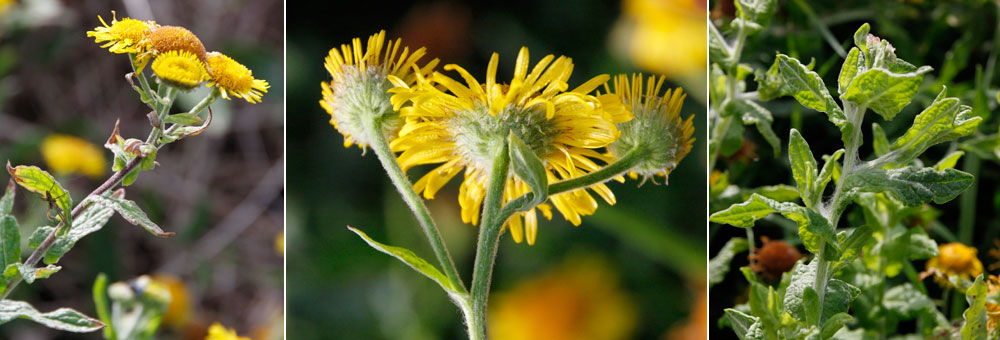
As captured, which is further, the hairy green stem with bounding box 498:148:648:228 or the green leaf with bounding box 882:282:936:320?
the green leaf with bounding box 882:282:936:320

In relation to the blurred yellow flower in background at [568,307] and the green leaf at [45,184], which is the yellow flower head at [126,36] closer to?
the green leaf at [45,184]

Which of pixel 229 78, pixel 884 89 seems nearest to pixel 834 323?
pixel 884 89

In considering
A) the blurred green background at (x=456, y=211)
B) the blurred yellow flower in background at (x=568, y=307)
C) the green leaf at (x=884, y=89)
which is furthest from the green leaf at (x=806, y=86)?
the blurred yellow flower in background at (x=568, y=307)

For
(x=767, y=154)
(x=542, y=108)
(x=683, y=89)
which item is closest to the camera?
(x=542, y=108)

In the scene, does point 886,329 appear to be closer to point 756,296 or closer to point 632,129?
point 756,296

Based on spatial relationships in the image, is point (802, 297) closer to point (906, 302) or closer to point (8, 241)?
point (906, 302)

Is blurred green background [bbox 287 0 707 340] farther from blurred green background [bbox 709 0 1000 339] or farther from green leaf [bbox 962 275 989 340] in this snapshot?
green leaf [bbox 962 275 989 340]

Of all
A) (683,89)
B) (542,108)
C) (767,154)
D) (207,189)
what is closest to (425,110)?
(542,108)

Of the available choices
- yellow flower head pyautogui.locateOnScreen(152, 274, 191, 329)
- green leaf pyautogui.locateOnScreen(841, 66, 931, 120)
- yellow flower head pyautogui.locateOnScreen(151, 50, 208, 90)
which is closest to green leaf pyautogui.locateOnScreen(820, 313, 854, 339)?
green leaf pyautogui.locateOnScreen(841, 66, 931, 120)
